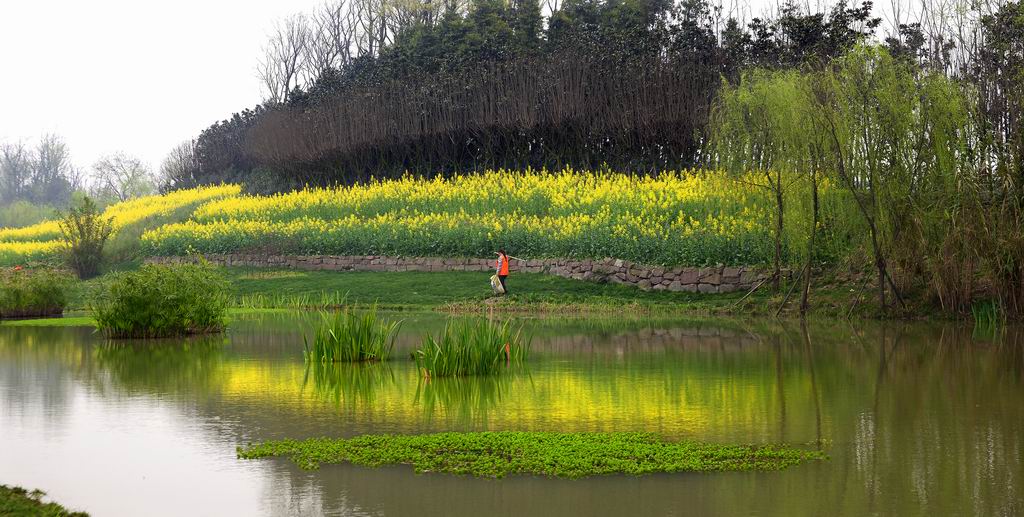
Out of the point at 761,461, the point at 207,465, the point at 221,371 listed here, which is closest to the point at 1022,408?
the point at 761,461

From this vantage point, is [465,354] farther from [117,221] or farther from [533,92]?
[117,221]

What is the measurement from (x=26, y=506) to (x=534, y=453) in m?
3.53

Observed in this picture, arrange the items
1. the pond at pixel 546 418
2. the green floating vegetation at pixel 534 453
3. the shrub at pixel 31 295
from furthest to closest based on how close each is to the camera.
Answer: the shrub at pixel 31 295 < the green floating vegetation at pixel 534 453 < the pond at pixel 546 418

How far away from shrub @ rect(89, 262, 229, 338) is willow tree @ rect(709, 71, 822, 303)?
12460 millimetres

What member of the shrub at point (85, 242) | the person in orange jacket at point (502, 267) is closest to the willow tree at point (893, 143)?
the person in orange jacket at point (502, 267)

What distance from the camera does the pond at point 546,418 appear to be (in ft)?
23.5

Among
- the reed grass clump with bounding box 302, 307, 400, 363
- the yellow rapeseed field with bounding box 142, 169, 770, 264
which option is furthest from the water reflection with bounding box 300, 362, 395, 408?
the yellow rapeseed field with bounding box 142, 169, 770, 264

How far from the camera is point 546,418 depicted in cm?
1024

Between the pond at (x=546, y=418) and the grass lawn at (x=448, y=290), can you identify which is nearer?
the pond at (x=546, y=418)

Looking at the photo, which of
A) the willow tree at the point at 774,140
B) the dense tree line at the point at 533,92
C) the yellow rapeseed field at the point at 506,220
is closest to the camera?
the willow tree at the point at 774,140

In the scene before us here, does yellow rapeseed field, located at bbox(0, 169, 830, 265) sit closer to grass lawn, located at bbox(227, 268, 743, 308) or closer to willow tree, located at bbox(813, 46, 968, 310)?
grass lawn, located at bbox(227, 268, 743, 308)

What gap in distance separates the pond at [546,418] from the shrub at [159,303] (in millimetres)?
914

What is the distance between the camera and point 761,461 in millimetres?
8234

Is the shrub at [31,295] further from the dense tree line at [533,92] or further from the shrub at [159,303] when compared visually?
the dense tree line at [533,92]
